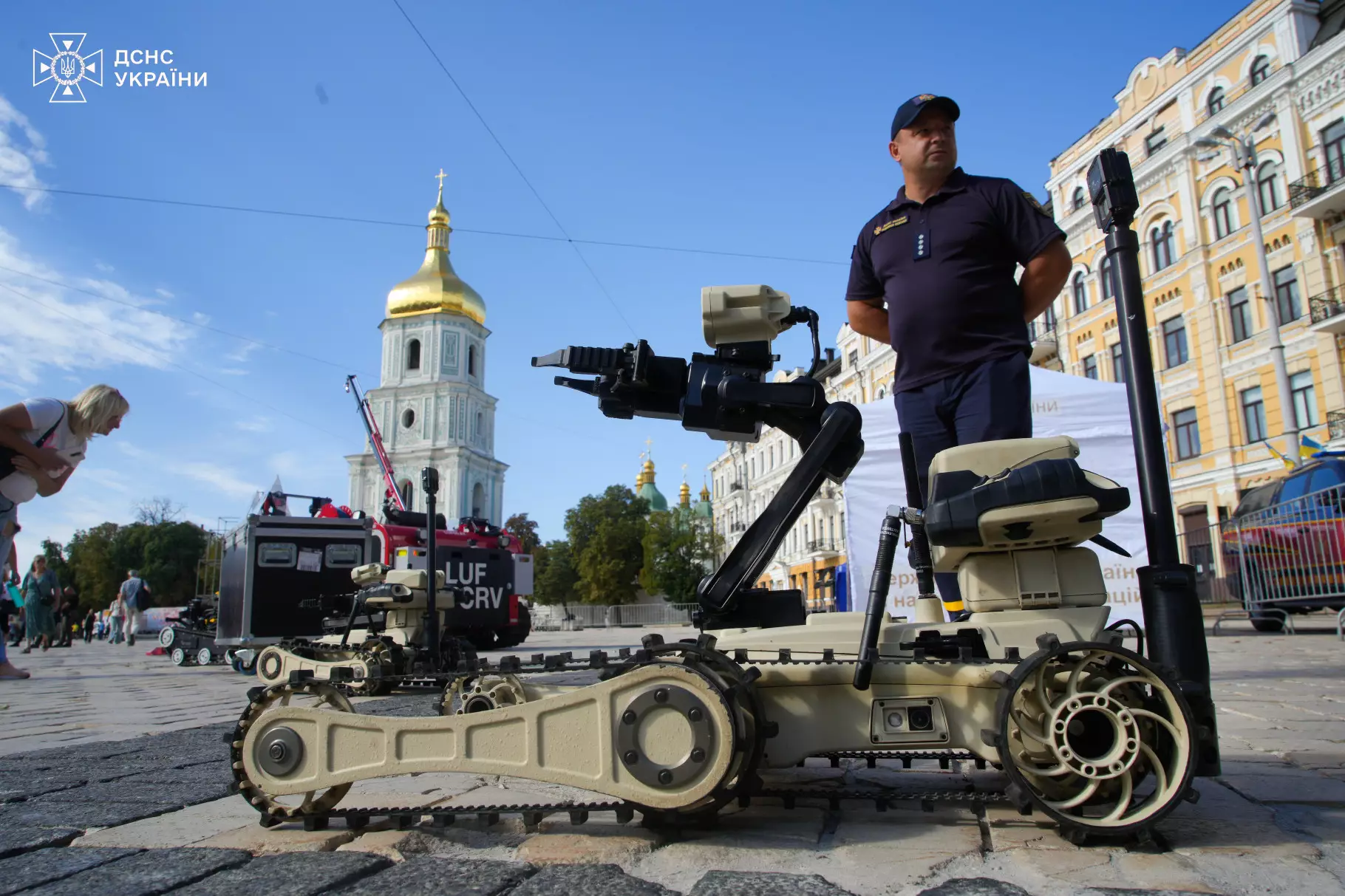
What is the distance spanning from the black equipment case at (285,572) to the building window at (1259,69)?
24540mm

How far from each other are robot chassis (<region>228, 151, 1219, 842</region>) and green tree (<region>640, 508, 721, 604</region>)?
54.5 meters

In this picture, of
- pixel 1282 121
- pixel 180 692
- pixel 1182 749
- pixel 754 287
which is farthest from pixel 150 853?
pixel 1282 121

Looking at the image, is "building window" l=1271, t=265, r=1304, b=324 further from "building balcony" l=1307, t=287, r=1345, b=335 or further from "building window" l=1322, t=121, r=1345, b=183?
"building window" l=1322, t=121, r=1345, b=183

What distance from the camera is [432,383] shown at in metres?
68.8

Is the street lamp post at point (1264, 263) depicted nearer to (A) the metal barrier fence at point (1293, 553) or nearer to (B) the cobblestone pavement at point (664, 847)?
(A) the metal barrier fence at point (1293, 553)

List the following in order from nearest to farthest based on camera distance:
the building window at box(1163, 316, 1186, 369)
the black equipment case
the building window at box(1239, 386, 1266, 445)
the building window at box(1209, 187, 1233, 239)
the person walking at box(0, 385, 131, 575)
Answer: the person walking at box(0, 385, 131, 575), the black equipment case, the building window at box(1239, 386, 1266, 445), the building window at box(1209, 187, 1233, 239), the building window at box(1163, 316, 1186, 369)

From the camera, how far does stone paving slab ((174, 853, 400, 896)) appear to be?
1.63m

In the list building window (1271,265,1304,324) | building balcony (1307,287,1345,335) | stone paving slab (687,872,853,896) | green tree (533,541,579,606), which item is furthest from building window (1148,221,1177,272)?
green tree (533,541,579,606)

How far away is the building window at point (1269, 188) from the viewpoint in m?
22.2

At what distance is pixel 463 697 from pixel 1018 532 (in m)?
1.67

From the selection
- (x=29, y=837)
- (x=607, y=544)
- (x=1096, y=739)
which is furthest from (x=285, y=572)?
(x=607, y=544)

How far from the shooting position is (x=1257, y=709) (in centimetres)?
433

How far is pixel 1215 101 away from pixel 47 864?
2967 cm

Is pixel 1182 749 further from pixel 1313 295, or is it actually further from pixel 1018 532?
pixel 1313 295
